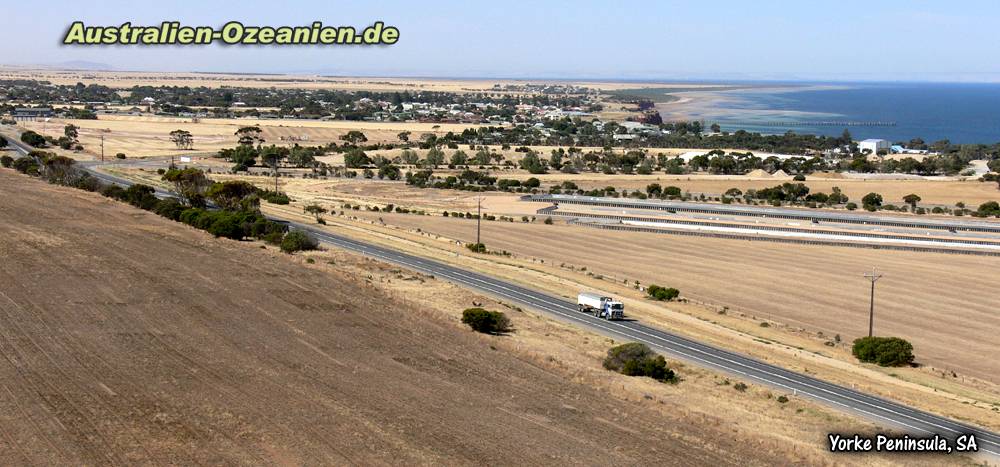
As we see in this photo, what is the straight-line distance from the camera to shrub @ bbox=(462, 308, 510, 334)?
46.5m

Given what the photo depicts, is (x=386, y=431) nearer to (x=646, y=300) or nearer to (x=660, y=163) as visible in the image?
(x=646, y=300)

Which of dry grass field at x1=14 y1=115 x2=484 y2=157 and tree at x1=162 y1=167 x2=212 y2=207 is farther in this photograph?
dry grass field at x1=14 y1=115 x2=484 y2=157

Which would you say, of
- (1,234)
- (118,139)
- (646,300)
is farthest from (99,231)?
(118,139)

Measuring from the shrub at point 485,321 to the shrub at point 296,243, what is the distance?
21.8 meters

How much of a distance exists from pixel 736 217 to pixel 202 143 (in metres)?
103

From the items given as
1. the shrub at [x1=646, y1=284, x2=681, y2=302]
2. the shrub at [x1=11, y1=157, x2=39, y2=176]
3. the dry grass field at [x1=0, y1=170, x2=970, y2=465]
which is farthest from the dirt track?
the shrub at [x1=11, y1=157, x2=39, y2=176]

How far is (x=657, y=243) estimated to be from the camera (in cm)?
8294

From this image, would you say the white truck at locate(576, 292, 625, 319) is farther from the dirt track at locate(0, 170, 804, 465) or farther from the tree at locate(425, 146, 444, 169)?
the tree at locate(425, 146, 444, 169)

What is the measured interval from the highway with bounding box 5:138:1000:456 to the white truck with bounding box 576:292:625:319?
0.49m

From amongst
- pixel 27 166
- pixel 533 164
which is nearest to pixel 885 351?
pixel 27 166

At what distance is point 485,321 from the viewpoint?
152ft

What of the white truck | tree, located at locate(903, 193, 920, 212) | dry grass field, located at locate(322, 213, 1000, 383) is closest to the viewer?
the white truck

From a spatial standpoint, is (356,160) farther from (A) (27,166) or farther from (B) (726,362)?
(B) (726,362)

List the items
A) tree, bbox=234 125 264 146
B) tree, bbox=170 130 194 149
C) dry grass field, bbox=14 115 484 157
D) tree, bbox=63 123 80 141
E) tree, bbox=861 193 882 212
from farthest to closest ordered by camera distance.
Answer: tree, bbox=234 125 264 146
tree, bbox=63 123 80 141
tree, bbox=170 130 194 149
dry grass field, bbox=14 115 484 157
tree, bbox=861 193 882 212
